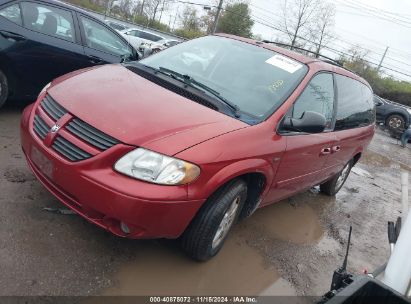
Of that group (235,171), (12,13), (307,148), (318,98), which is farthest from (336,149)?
(12,13)

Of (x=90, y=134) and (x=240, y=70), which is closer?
(x=90, y=134)

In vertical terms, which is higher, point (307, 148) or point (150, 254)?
point (307, 148)

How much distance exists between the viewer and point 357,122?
5555 millimetres

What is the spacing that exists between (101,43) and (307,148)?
380cm

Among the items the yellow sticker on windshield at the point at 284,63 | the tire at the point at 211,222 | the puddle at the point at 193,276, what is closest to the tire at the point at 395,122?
the yellow sticker on windshield at the point at 284,63

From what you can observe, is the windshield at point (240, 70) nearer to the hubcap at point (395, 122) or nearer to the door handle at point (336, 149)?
the door handle at point (336, 149)

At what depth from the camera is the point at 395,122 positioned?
1853cm

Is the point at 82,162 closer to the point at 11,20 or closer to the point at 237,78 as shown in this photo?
the point at 237,78

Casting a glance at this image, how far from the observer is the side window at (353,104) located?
16.3 ft

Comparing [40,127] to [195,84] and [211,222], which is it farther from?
[211,222]

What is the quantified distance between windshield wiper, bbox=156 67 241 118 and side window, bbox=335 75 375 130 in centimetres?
170

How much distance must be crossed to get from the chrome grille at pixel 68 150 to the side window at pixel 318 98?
186cm

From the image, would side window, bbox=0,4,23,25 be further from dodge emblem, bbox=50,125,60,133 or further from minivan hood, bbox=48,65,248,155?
dodge emblem, bbox=50,125,60,133

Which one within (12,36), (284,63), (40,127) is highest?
(284,63)
